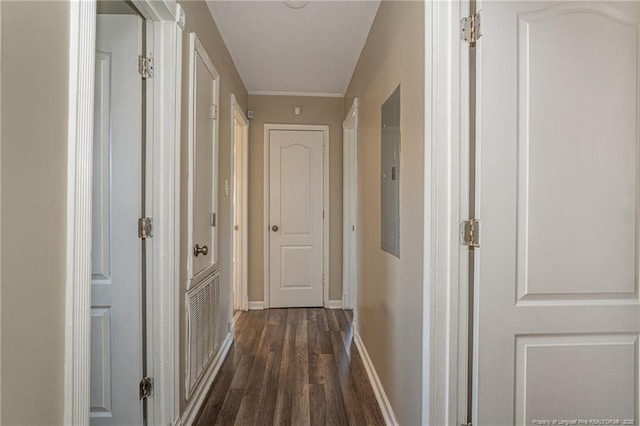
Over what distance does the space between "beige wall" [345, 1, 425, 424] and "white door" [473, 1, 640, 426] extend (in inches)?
10.7

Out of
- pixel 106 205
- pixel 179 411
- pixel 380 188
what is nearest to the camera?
pixel 106 205

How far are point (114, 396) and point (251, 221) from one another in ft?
7.94

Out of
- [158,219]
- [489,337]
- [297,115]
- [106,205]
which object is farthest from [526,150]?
[297,115]

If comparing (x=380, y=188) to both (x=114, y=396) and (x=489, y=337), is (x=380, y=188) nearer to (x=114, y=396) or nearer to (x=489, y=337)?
(x=489, y=337)

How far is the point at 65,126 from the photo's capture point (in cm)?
85

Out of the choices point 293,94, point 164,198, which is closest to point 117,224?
point 164,198

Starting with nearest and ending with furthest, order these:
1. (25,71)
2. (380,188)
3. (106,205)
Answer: (25,71) < (106,205) < (380,188)

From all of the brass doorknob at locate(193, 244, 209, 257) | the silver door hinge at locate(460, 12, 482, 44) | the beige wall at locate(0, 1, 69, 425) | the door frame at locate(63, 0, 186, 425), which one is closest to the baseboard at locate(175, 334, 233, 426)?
the door frame at locate(63, 0, 186, 425)

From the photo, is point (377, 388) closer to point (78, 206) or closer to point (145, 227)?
point (145, 227)

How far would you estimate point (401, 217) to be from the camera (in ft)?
5.46

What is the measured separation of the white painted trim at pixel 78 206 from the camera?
87 cm

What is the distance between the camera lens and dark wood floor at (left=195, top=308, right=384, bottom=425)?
1896 millimetres

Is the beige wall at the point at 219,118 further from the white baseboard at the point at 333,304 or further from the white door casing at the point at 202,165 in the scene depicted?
the white baseboard at the point at 333,304

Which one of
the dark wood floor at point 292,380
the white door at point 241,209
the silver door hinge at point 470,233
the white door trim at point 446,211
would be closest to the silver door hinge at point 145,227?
the dark wood floor at point 292,380
